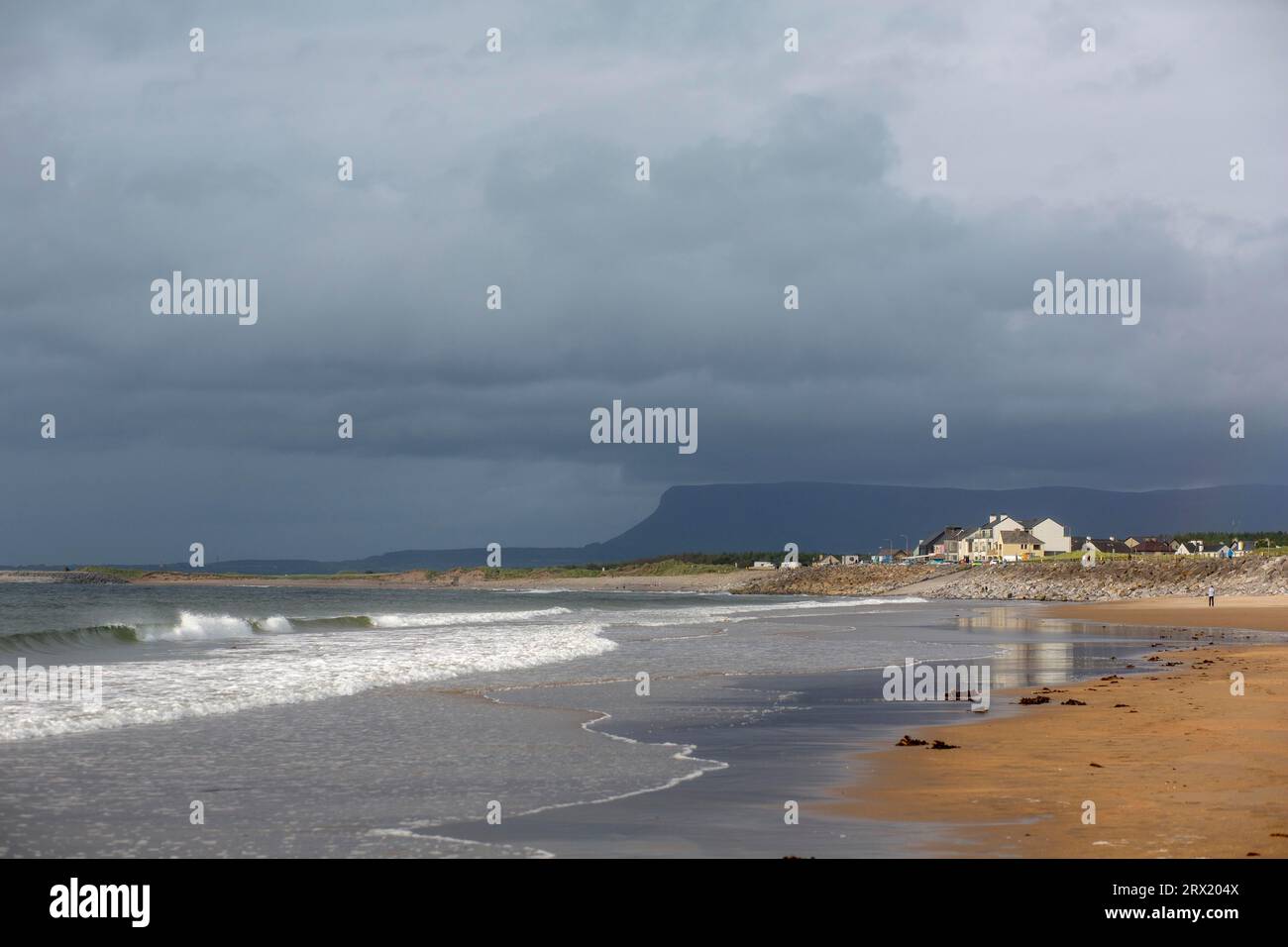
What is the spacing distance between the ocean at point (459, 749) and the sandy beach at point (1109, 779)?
2.67 feet

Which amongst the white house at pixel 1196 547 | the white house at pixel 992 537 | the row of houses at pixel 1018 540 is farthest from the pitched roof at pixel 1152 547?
the white house at pixel 992 537

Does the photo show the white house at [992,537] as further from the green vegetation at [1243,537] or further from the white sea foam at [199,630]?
the white sea foam at [199,630]

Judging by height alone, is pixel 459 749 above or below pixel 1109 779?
below

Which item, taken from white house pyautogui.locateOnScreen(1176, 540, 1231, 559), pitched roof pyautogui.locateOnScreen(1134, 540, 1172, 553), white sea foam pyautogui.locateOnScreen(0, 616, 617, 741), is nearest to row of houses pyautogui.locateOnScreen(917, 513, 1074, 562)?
pitched roof pyautogui.locateOnScreen(1134, 540, 1172, 553)

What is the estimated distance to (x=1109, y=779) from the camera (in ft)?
41.1

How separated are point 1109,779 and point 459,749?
7950 mm

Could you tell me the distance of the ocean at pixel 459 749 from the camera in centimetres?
1027

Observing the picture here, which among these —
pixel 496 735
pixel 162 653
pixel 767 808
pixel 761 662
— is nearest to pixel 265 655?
pixel 162 653

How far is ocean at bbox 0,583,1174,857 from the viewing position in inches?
404

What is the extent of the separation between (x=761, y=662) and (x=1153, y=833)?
69.9 ft

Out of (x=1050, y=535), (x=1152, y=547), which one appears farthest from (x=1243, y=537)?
(x=1050, y=535)

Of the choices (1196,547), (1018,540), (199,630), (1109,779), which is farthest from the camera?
(1018,540)

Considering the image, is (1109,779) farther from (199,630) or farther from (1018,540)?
(1018,540)
